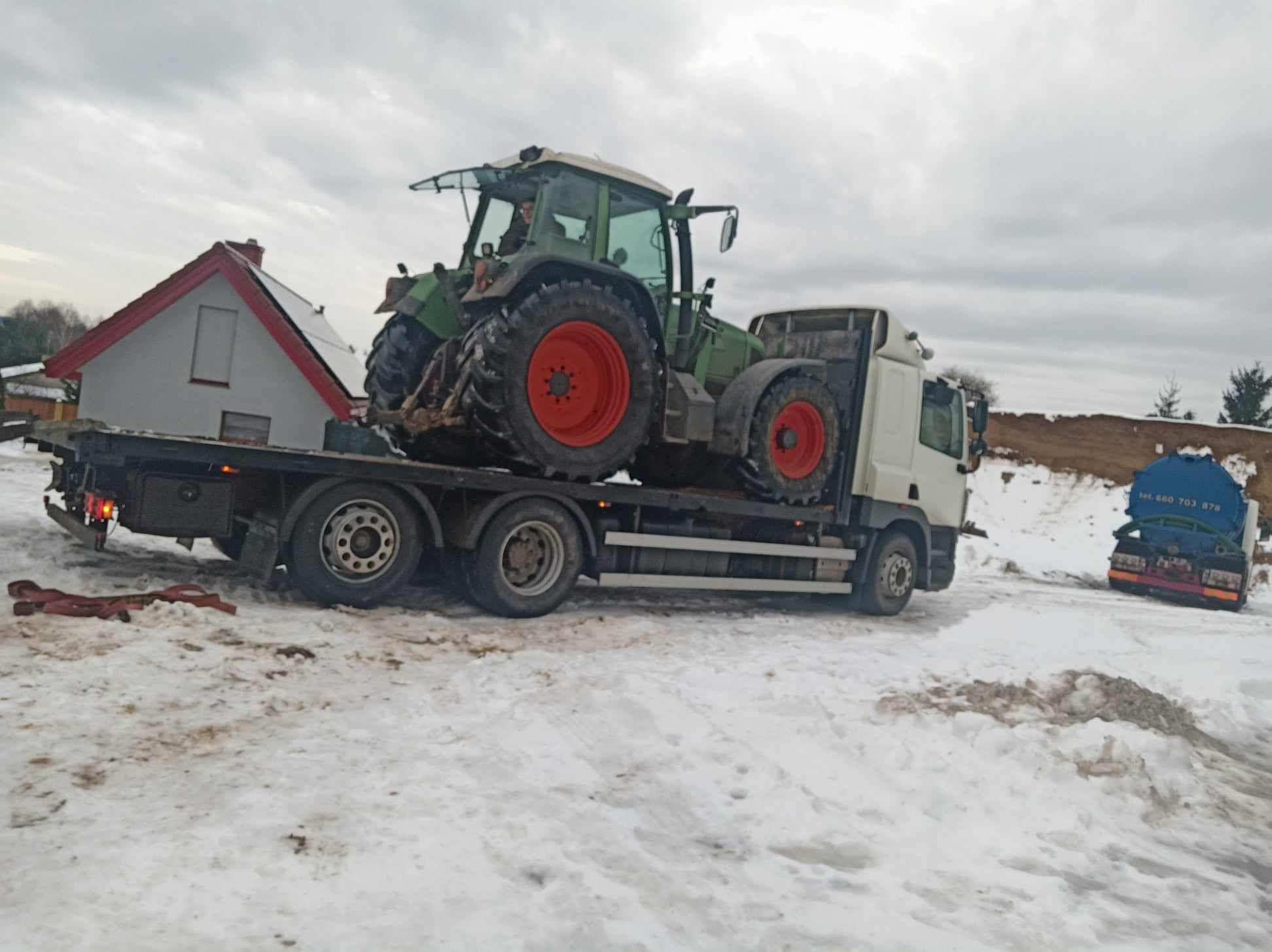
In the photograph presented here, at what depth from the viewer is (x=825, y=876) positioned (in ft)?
11.2

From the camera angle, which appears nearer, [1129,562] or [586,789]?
[586,789]

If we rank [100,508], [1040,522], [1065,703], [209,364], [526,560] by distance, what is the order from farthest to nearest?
[1040,522] < [209,364] < [526,560] < [100,508] < [1065,703]

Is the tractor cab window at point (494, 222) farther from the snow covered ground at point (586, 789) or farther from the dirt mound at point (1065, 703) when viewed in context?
the dirt mound at point (1065, 703)

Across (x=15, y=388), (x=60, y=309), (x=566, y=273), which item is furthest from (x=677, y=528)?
(x=60, y=309)

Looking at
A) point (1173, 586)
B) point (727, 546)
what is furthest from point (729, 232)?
point (1173, 586)

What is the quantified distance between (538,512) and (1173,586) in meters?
13.8

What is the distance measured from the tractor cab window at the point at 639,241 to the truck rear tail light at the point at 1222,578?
12921 millimetres

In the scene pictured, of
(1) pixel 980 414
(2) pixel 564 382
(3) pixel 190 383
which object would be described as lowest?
(2) pixel 564 382

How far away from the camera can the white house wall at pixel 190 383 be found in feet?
62.0

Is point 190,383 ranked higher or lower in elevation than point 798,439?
higher

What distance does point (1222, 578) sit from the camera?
16484 millimetres

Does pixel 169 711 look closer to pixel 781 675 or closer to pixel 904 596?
pixel 781 675

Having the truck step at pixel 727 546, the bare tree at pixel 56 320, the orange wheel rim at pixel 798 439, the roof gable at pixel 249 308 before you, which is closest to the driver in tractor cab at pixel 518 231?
the truck step at pixel 727 546

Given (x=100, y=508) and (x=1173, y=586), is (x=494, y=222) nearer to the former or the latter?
(x=100, y=508)
